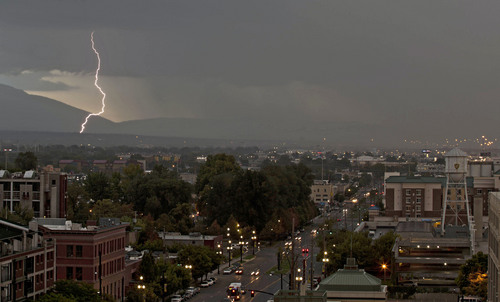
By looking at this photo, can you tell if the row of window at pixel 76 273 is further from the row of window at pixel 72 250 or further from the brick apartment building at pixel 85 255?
the row of window at pixel 72 250

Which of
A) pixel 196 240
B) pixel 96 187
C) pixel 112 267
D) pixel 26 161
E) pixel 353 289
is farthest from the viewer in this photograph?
pixel 96 187

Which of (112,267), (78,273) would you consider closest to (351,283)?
(78,273)

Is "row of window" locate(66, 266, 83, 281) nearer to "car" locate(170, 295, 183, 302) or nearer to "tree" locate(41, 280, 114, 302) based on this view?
"tree" locate(41, 280, 114, 302)

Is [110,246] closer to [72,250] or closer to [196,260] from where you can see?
[72,250]

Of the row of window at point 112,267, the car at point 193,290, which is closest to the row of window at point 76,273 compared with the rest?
the row of window at point 112,267

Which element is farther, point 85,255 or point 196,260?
point 196,260
